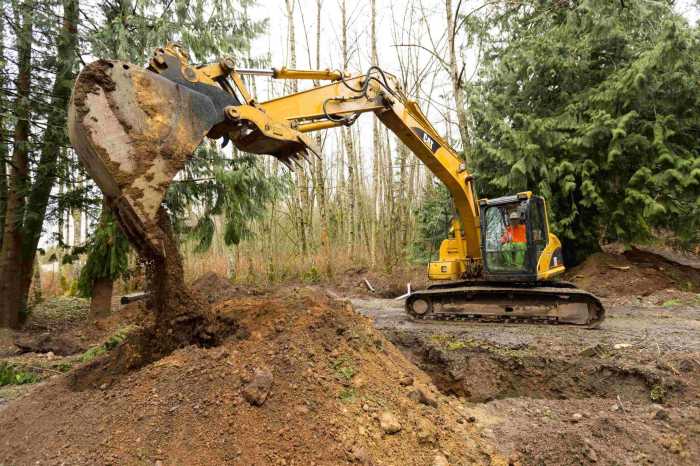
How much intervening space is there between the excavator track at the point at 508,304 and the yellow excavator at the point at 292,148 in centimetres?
2

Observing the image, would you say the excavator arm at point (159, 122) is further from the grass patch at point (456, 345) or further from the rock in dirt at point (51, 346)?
the rock in dirt at point (51, 346)

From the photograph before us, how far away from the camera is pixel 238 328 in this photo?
430 cm

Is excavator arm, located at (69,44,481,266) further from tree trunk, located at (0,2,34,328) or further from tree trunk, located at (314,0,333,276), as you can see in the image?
tree trunk, located at (314,0,333,276)

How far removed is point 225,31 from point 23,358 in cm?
587

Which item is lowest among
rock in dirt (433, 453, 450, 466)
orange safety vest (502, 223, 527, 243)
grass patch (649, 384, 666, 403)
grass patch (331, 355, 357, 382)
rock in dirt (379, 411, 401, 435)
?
grass patch (649, 384, 666, 403)

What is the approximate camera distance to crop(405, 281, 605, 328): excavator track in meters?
7.30

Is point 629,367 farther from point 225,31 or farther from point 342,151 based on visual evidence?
point 342,151

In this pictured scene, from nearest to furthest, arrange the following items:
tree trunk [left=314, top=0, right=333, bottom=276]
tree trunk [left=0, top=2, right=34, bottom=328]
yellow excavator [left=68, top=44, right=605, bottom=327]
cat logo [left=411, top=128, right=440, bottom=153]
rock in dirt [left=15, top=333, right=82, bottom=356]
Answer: yellow excavator [left=68, top=44, right=605, bottom=327], rock in dirt [left=15, top=333, right=82, bottom=356], tree trunk [left=0, top=2, right=34, bottom=328], cat logo [left=411, top=128, right=440, bottom=153], tree trunk [left=314, top=0, right=333, bottom=276]

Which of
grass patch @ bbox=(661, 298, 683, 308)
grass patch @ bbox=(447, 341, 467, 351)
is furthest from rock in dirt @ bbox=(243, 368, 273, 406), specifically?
grass patch @ bbox=(661, 298, 683, 308)

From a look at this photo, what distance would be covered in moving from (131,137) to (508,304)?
6383 mm

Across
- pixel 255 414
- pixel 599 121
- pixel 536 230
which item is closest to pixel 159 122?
pixel 255 414

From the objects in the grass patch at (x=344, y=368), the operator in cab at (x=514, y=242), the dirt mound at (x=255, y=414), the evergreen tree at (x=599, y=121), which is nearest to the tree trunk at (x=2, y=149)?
the dirt mound at (x=255, y=414)

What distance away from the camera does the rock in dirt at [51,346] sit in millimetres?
6184

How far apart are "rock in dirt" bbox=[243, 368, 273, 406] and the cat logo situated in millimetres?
4920
